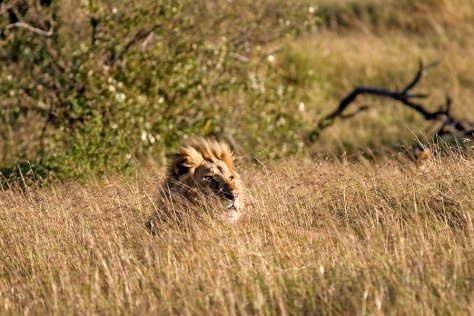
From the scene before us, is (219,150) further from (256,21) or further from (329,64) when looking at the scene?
(329,64)

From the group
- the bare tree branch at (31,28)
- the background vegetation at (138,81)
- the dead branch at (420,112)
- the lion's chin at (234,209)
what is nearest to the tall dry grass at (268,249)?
the lion's chin at (234,209)

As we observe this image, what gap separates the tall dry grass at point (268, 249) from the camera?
19.1ft

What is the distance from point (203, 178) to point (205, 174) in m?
0.04

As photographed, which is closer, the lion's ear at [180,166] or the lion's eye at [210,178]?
the lion's eye at [210,178]

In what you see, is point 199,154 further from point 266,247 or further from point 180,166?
point 266,247

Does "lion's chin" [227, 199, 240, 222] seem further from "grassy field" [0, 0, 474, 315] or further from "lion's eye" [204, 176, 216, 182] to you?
"lion's eye" [204, 176, 216, 182]

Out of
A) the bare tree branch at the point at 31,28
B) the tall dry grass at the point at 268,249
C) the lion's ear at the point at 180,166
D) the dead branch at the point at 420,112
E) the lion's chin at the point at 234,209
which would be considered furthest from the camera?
the dead branch at the point at 420,112

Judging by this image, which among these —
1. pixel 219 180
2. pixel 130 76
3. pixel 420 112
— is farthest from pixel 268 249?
pixel 420 112

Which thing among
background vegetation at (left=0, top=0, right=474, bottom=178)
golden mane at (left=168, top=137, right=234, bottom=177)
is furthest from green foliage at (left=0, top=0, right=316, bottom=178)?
golden mane at (left=168, top=137, right=234, bottom=177)

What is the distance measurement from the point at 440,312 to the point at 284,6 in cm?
969

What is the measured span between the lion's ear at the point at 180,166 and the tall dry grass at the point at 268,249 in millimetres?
314

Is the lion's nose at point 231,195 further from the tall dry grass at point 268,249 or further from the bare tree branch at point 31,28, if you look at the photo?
the bare tree branch at point 31,28

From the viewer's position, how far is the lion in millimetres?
7828

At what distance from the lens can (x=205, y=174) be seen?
26.5 feet
